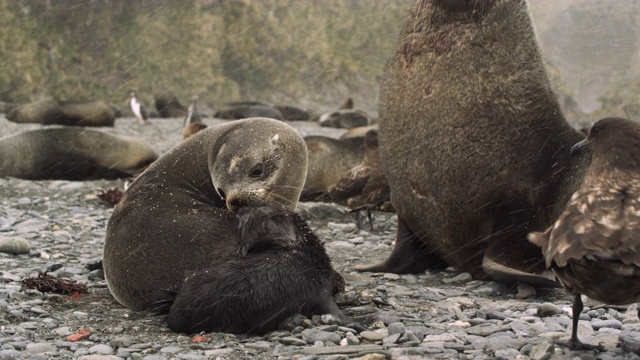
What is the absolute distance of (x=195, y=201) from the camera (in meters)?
4.67

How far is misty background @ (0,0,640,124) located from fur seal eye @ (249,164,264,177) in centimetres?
2474

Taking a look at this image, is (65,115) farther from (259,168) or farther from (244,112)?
(259,168)

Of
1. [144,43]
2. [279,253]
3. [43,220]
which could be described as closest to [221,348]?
[279,253]

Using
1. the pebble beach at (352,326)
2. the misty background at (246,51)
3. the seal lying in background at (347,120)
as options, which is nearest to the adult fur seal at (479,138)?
the pebble beach at (352,326)

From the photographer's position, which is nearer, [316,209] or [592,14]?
[316,209]

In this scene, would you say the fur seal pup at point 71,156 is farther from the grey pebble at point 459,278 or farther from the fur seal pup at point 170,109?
the fur seal pup at point 170,109

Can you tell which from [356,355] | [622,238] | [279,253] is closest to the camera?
[622,238]

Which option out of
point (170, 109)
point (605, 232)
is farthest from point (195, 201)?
point (170, 109)

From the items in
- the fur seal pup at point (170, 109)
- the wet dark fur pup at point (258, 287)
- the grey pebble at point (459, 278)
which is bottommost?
the fur seal pup at point (170, 109)

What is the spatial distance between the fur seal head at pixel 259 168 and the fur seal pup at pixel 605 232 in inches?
59.7

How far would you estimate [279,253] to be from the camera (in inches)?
161

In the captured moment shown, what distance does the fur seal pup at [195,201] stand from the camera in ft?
14.3

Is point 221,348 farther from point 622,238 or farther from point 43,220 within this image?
point 43,220

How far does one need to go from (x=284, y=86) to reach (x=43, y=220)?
93.7 feet
